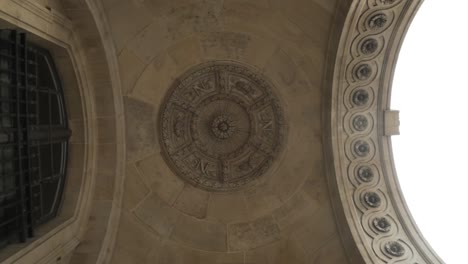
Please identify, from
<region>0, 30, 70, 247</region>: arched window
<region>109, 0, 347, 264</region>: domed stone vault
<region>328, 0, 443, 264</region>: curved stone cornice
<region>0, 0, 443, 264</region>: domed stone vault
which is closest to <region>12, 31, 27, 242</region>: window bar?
<region>0, 30, 70, 247</region>: arched window

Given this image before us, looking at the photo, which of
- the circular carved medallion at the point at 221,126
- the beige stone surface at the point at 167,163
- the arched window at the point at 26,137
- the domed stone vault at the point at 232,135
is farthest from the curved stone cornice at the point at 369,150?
the arched window at the point at 26,137

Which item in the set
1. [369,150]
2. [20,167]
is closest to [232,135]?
[369,150]

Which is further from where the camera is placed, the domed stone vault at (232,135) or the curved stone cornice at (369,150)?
the domed stone vault at (232,135)

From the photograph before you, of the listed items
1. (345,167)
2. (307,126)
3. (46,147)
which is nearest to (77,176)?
(46,147)

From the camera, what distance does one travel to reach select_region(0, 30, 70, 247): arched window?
645 centimetres

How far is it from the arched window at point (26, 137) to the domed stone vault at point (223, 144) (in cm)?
165

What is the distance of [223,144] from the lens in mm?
9453

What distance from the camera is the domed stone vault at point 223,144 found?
883 centimetres

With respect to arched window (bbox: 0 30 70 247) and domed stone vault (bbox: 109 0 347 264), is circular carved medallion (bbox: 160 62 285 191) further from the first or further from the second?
arched window (bbox: 0 30 70 247)

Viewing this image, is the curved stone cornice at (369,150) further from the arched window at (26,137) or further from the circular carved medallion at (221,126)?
the arched window at (26,137)

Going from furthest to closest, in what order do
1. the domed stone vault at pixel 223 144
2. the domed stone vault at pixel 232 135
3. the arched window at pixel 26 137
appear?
1. the domed stone vault at pixel 223 144
2. the domed stone vault at pixel 232 135
3. the arched window at pixel 26 137

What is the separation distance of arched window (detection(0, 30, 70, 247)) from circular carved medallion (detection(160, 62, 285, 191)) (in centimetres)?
247

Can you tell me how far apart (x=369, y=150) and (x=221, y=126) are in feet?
11.4

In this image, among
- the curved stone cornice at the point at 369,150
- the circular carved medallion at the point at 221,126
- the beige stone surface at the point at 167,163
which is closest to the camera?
the curved stone cornice at the point at 369,150
